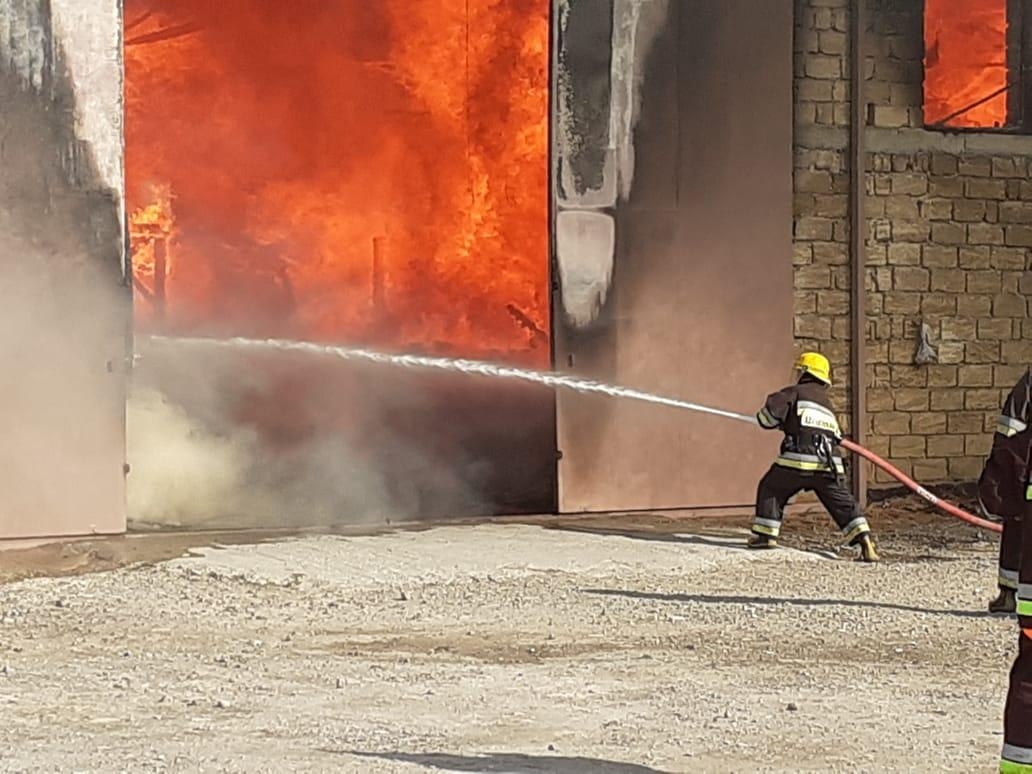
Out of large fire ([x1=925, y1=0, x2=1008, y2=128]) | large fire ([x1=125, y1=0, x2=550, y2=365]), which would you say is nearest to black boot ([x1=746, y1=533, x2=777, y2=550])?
large fire ([x1=125, y1=0, x2=550, y2=365])

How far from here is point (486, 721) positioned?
260 inches

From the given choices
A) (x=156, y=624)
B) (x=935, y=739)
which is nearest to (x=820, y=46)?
(x=156, y=624)

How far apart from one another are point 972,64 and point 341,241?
5571mm

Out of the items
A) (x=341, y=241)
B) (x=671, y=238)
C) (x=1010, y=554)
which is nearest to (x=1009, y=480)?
(x=1010, y=554)

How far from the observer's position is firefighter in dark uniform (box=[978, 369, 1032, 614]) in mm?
8281

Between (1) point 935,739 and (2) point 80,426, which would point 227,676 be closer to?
(1) point 935,739

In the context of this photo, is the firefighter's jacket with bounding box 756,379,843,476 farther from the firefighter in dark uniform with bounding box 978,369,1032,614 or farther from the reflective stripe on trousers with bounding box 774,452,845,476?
the firefighter in dark uniform with bounding box 978,369,1032,614

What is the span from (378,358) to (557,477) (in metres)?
1.75

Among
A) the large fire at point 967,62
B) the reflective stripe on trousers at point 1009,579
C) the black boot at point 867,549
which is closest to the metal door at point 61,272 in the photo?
the black boot at point 867,549

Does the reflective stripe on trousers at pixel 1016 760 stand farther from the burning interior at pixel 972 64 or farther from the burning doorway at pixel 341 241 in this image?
the burning interior at pixel 972 64

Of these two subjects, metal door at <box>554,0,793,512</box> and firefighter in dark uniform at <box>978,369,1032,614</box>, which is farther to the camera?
metal door at <box>554,0,793,512</box>

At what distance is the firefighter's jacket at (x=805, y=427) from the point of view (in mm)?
11500

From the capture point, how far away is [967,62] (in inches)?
594

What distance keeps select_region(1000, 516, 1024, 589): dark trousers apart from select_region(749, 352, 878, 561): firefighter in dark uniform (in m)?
2.24
